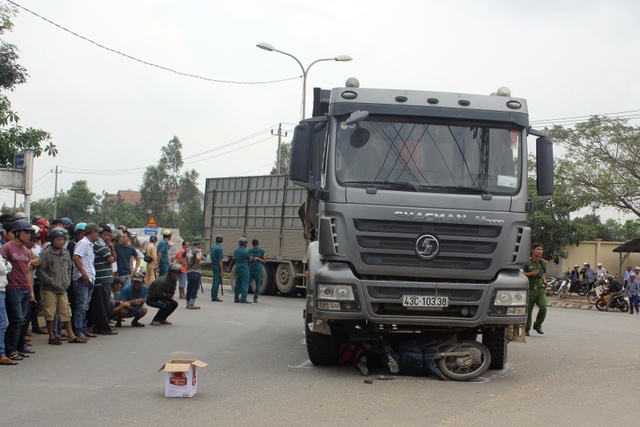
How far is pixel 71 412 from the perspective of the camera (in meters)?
6.71

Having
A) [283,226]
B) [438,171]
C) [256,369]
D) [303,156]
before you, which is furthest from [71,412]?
[283,226]

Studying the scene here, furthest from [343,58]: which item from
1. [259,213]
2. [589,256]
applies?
[589,256]

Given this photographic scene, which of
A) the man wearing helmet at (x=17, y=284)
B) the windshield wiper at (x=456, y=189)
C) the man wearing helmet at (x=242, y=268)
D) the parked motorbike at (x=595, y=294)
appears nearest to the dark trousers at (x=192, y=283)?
the man wearing helmet at (x=242, y=268)

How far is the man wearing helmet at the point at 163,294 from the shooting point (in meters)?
14.3

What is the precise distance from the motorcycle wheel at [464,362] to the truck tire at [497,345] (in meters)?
0.46

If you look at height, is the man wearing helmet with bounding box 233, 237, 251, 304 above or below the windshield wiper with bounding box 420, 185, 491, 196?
below

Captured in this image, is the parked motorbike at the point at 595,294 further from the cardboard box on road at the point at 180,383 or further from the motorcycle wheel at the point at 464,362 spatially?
the cardboard box on road at the point at 180,383

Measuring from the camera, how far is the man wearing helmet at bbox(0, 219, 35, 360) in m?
9.59

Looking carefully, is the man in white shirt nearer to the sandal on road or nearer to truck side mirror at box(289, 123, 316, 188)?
the sandal on road

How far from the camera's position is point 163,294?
14.4 m

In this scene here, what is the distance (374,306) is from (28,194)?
350 inches

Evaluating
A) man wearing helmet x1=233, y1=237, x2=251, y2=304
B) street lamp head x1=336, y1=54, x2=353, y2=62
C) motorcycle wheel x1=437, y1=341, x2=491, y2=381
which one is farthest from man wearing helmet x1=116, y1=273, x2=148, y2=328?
street lamp head x1=336, y1=54, x2=353, y2=62

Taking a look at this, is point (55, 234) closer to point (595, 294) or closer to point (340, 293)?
point (340, 293)

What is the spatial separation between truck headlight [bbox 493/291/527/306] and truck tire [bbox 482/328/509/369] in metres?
0.87
